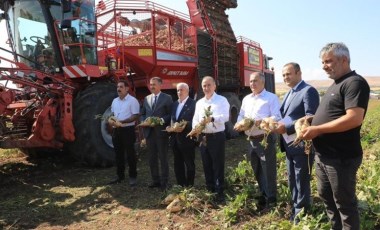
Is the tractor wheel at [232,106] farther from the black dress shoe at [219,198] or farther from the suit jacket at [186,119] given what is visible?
the black dress shoe at [219,198]

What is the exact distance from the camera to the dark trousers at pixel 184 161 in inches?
191

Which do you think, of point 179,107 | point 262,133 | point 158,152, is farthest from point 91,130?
point 262,133

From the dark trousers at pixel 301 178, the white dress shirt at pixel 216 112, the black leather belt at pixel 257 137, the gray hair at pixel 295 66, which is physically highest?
the gray hair at pixel 295 66

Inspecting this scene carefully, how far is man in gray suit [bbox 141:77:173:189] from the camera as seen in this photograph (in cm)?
518

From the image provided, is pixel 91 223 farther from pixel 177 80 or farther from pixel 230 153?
pixel 177 80

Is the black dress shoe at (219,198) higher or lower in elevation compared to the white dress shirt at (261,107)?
lower

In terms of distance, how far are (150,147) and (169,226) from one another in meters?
1.59

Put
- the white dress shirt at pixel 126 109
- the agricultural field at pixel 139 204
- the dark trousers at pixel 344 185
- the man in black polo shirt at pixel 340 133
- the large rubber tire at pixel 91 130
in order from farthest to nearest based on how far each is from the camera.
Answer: the large rubber tire at pixel 91 130, the white dress shirt at pixel 126 109, the agricultural field at pixel 139 204, the dark trousers at pixel 344 185, the man in black polo shirt at pixel 340 133

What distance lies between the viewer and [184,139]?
4.82 metres

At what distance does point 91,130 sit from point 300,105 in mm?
3869

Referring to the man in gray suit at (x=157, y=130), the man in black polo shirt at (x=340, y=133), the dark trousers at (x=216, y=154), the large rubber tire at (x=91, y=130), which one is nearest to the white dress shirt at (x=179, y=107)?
the man in gray suit at (x=157, y=130)

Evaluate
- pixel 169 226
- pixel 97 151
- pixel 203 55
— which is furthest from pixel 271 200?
pixel 203 55

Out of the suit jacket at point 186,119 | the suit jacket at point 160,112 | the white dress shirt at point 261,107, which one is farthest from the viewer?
the suit jacket at point 160,112

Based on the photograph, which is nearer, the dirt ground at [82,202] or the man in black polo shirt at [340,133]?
the man in black polo shirt at [340,133]
